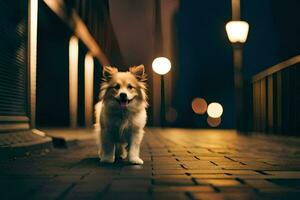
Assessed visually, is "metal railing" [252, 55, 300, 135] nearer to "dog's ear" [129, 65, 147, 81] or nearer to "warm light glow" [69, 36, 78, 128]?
"dog's ear" [129, 65, 147, 81]

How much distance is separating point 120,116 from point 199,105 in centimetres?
2358

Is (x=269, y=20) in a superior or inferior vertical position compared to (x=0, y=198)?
superior

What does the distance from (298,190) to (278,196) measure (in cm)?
45

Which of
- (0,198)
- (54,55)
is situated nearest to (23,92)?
(0,198)

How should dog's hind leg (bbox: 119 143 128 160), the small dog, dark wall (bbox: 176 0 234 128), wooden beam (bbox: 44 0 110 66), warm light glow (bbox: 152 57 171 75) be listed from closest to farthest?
1. the small dog
2. dog's hind leg (bbox: 119 143 128 160)
3. wooden beam (bbox: 44 0 110 66)
4. warm light glow (bbox: 152 57 171 75)
5. dark wall (bbox: 176 0 234 128)

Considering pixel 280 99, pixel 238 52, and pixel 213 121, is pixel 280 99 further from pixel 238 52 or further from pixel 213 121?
pixel 213 121

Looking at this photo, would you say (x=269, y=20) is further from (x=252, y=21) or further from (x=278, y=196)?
(x=278, y=196)

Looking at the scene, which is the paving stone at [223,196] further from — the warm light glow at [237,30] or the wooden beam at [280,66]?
the warm light glow at [237,30]

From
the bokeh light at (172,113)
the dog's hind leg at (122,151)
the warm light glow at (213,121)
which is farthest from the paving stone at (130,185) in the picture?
the bokeh light at (172,113)

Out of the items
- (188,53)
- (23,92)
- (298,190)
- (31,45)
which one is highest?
(188,53)

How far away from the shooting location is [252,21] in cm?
2367

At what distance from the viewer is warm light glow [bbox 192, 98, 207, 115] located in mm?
29920

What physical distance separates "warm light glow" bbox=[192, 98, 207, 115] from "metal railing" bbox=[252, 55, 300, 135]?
48.8 ft

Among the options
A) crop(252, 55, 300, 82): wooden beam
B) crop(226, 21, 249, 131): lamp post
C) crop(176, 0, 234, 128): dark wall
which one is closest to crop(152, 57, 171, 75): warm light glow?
crop(226, 21, 249, 131): lamp post
